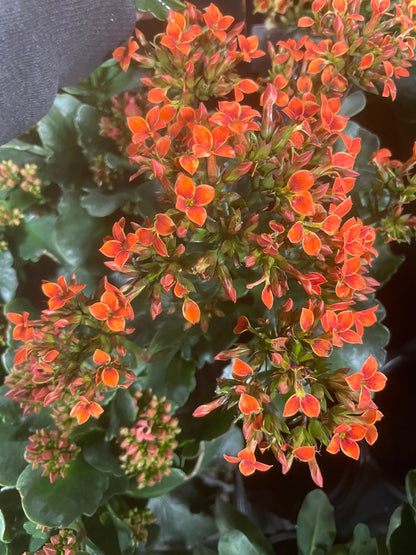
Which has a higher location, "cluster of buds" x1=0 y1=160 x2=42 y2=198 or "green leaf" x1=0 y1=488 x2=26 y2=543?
"cluster of buds" x1=0 y1=160 x2=42 y2=198

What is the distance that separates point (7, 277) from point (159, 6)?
0.36 meters

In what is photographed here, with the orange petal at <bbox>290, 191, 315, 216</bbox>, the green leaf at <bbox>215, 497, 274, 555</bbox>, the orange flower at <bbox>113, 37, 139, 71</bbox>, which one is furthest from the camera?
the green leaf at <bbox>215, 497, 274, 555</bbox>

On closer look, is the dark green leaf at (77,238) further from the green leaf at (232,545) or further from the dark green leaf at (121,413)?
the green leaf at (232,545)

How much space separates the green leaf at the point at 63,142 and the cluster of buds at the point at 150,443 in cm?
28

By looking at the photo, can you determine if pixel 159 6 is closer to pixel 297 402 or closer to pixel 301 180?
pixel 301 180

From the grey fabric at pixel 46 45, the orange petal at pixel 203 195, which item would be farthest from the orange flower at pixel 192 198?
the grey fabric at pixel 46 45

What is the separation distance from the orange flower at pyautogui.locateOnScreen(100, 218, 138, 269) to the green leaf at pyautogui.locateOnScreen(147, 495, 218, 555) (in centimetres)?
39

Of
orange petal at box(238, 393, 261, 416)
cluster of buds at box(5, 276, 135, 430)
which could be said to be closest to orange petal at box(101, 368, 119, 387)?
cluster of buds at box(5, 276, 135, 430)

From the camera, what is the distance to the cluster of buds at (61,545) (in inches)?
19.1

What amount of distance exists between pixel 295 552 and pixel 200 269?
1.63 ft

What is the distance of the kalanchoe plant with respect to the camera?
388mm

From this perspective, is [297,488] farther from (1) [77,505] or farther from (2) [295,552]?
(1) [77,505]

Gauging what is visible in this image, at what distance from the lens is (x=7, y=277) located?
61cm

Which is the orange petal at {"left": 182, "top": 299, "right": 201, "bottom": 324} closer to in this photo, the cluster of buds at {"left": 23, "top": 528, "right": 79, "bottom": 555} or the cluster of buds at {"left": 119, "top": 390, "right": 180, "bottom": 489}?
the cluster of buds at {"left": 119, "top": 390, "right": 180, "bottom": 489}
